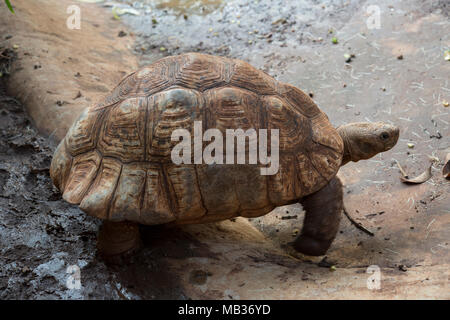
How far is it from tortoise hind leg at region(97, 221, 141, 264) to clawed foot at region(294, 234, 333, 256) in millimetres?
1675

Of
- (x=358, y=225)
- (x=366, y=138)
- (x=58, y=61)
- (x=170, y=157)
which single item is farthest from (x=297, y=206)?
(x=58, y=61)

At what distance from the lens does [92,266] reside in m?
3.60

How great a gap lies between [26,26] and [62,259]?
4807 mm

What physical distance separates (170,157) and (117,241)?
2.69 ft

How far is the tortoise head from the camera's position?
4.57m

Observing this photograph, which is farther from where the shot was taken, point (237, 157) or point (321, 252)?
point (321, 252)

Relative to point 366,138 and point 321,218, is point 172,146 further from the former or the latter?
point 366,138

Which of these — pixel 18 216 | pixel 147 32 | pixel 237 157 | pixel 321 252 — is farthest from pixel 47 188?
pixel 147 32

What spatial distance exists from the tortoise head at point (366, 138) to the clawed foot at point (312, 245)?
102 centimetres

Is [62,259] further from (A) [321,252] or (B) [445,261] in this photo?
(B) [445,261]

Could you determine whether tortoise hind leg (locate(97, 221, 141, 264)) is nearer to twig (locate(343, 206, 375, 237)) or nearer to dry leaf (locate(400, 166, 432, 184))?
twig (locate(343, 206, 375, 237))

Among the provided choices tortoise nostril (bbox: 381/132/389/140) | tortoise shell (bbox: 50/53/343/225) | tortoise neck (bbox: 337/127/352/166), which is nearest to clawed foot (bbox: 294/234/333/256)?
tortoise shell (bbox: 50/53/343/225)

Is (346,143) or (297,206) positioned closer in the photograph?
(346,143)

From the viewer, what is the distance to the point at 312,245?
4344 millimetres
